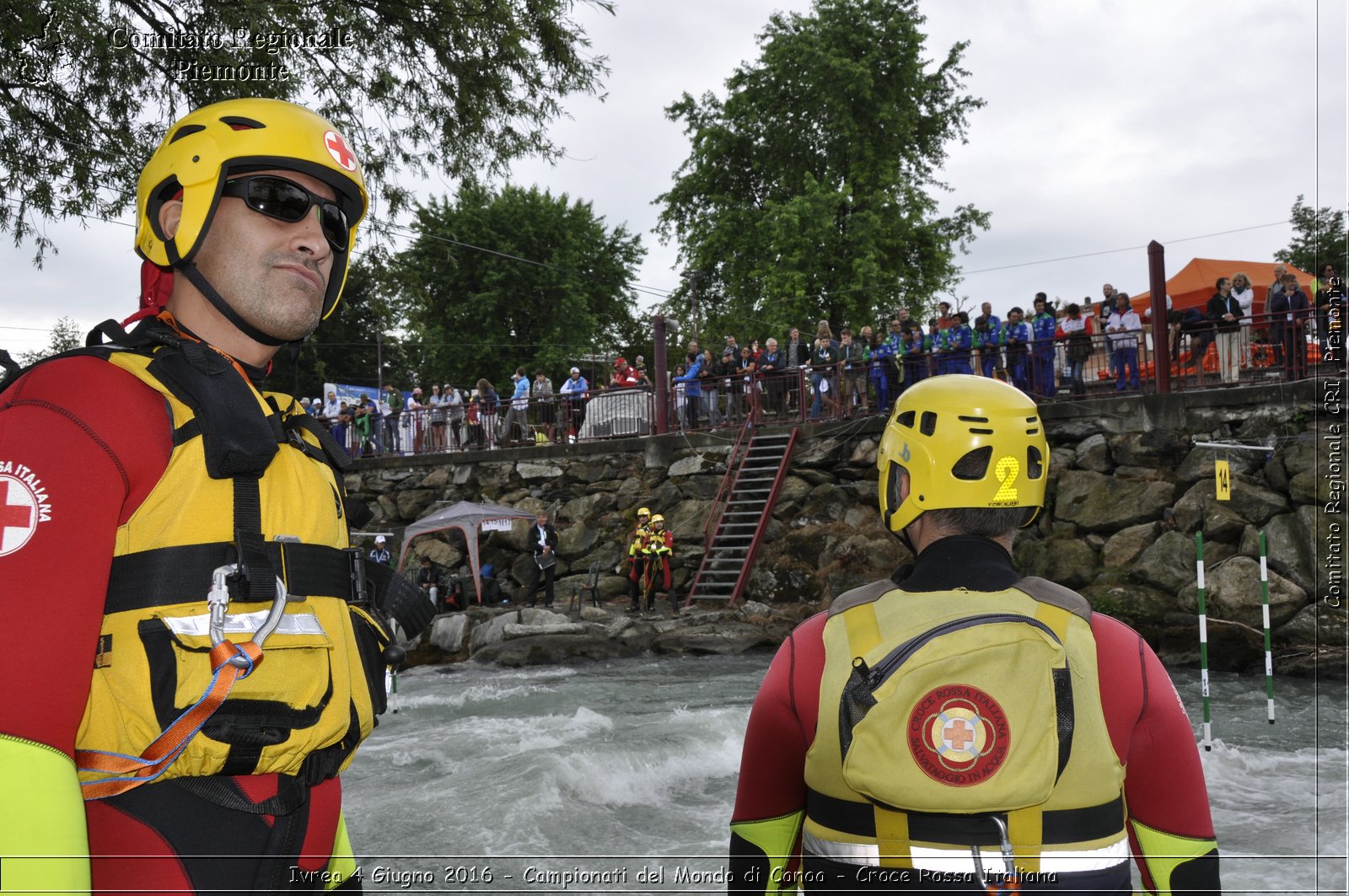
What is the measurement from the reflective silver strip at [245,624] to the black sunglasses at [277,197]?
80cm

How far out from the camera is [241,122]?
198cm

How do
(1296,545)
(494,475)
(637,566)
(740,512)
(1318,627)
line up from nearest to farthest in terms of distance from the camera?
(1318,627)
(1296,545)
(637,566)
(740,512)
(494,475)

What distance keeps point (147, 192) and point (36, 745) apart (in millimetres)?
1117

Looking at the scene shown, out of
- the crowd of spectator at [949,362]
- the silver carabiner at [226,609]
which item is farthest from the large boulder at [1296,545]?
the silver carabiner at [226,609]

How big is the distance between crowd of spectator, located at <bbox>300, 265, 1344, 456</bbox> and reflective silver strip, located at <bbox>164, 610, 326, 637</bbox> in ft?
36.3

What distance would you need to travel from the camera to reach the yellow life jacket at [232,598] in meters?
1.55

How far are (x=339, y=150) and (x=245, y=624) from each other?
101 cm

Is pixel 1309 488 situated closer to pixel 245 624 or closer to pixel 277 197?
pixel 277 197

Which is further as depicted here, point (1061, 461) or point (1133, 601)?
point (1061, 461)

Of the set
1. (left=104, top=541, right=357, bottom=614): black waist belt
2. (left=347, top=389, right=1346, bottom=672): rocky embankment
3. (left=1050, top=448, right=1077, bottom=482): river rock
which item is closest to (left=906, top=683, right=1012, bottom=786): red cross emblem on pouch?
(left=104, top=541, right=357, bottom=614): black waist belt

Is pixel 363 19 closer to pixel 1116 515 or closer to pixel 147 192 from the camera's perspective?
pixel 147 192

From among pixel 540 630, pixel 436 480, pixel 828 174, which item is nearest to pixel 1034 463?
pixel 540 630

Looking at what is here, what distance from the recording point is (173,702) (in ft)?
5.10

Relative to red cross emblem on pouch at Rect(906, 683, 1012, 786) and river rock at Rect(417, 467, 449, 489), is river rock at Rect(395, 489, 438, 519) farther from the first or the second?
red cross emblem on pouch at Rect(906, 683, 1012, 786)
